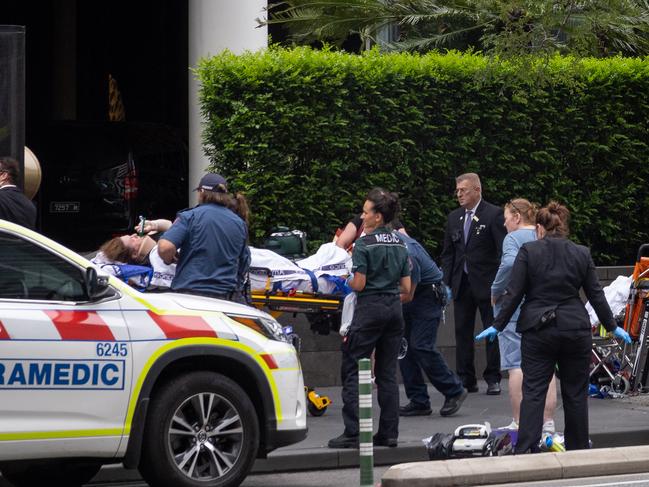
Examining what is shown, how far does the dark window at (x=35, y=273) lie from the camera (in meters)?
8.02

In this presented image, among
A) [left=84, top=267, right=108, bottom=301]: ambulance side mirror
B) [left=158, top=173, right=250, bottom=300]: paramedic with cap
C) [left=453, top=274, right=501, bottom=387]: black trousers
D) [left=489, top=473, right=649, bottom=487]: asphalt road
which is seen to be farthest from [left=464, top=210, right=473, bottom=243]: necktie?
[left=84, top=267, right=108, bottom=301]: ambulance side mirror

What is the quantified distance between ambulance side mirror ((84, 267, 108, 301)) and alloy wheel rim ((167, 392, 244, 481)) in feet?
2.84

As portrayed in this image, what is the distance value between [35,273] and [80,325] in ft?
1.38

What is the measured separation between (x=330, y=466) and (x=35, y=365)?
2.95 meters

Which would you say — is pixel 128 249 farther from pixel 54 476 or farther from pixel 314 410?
pixel 314 410

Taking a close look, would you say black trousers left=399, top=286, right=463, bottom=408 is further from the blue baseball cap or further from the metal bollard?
the metal bollard

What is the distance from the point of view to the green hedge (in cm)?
1377

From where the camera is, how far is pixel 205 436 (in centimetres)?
844

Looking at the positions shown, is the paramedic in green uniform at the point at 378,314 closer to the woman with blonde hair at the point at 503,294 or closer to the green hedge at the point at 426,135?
the woman with blonde hair at the point at 503,294

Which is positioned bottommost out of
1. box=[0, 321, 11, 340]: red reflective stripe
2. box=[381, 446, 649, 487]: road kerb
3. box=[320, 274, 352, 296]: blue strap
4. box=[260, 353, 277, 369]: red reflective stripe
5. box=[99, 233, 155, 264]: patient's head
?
box=[381, 446, 649, 487]: road kerb

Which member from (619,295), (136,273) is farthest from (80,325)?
(619,295)

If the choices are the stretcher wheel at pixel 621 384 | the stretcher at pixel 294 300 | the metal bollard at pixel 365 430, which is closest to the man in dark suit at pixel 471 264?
the stretcher wheel at pixel 621 384

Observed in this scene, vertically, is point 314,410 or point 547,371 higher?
point 547,371

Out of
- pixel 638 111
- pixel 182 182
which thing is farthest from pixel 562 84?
pixel 182 182
